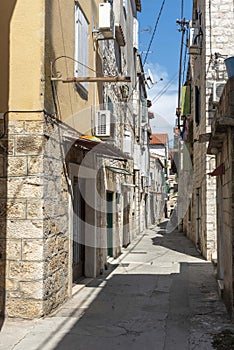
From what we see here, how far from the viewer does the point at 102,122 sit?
9.72 m

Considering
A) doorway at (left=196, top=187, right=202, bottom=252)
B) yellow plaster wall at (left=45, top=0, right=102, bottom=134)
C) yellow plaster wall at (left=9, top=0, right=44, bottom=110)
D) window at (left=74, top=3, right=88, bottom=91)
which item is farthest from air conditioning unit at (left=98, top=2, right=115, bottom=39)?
doorway at (left=196, top=187, right=202, bottom=252)

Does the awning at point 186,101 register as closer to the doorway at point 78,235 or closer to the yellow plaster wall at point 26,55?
the doorway at point 78,235

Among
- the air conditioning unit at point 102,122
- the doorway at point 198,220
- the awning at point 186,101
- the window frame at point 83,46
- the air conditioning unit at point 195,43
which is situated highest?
the air conditioning unit at point 195,43

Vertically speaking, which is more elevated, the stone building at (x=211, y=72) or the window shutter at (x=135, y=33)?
the window shutter at (x=135, y=33)

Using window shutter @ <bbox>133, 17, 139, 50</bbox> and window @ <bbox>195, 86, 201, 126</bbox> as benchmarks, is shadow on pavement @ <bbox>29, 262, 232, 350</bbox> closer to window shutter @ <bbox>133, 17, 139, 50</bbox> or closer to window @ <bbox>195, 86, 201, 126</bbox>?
window @ <bbox>195, 86, 201, 126</bbox>

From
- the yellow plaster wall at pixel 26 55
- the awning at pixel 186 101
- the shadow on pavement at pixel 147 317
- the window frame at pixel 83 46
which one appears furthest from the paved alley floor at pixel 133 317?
the awning at pixel 186 101

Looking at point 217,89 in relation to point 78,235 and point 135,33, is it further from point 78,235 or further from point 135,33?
point 135,33

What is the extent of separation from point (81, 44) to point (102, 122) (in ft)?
6.13

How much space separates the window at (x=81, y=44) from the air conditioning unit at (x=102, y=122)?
0.86 metres

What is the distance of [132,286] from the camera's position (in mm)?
9406

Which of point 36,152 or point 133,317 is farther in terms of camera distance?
point 133,317

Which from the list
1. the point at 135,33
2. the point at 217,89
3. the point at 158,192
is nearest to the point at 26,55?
the point at 217,89

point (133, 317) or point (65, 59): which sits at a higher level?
point (65, 59)

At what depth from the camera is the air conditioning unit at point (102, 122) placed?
9.70 meters
